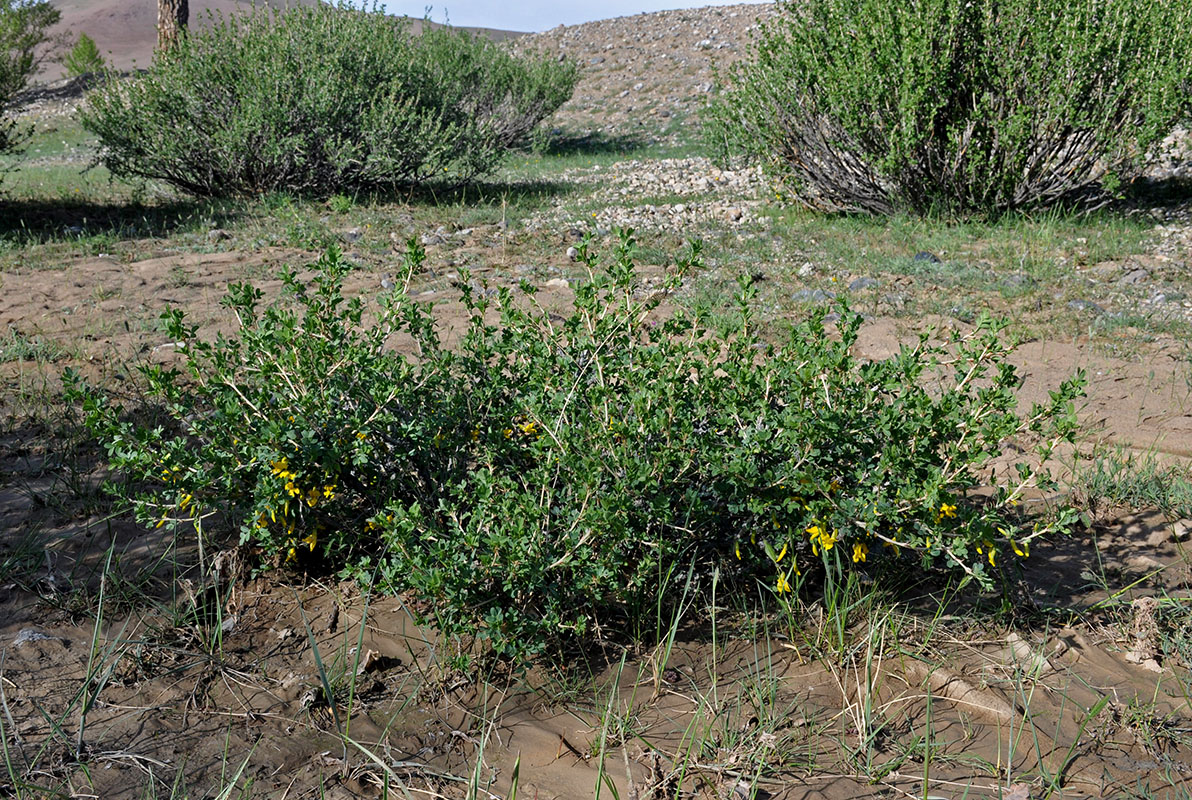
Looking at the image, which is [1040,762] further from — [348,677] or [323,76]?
[323,76]

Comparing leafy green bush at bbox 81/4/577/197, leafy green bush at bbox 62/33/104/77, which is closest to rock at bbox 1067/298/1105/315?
leafy green bush at bbox 81/4/577/197

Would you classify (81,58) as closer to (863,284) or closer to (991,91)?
(991,91)

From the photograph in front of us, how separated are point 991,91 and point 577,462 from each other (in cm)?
622

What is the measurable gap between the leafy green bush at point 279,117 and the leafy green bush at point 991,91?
3.67m

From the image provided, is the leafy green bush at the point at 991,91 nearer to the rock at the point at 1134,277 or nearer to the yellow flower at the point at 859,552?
the rock at the point at 1134,277

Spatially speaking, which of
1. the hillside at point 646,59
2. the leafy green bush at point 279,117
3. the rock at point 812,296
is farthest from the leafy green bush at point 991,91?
the hillside at point 646,59

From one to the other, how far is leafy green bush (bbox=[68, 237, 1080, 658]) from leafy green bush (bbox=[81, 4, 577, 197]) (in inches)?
255

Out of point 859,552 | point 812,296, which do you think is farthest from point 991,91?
point 859,552

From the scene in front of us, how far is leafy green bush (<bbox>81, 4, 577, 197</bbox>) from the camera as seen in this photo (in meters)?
8.43

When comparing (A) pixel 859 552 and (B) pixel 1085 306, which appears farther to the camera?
(B) pixel 1085 306

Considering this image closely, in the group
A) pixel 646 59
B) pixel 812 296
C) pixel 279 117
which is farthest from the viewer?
pixel 646 59

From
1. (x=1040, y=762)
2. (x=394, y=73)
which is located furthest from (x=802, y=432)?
(x=394, y=73)

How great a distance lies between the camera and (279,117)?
8.35 m

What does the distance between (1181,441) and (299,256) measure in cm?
543
